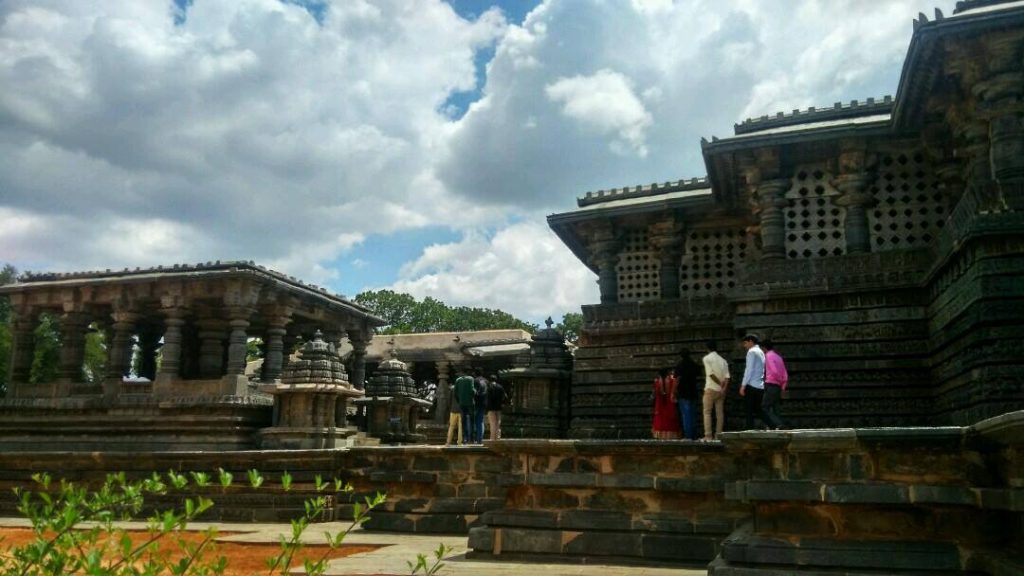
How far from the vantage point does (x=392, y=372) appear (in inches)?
814

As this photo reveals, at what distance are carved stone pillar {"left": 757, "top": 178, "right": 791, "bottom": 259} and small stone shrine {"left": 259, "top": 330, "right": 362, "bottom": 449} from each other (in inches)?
352

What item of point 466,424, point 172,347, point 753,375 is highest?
point 172,347

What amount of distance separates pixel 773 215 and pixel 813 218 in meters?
0.62

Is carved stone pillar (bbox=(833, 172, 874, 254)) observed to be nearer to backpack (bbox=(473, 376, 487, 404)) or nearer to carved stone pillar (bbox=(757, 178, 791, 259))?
carved stone pillar (bbox=(757, 178, 791, 259))

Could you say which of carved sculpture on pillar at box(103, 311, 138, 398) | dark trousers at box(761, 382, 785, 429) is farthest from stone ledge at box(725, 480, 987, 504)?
carved sculpture on pillar at box(103, 311, 138, 398)

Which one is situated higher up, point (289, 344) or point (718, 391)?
point (289, 344)

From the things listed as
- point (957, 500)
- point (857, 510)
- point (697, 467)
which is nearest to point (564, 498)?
point (697, 467)

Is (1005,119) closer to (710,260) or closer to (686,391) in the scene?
(686,391)

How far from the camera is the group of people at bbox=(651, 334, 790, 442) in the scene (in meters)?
9.36

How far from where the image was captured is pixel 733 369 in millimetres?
12547

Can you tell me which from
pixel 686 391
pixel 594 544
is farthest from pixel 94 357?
pixel 594 544

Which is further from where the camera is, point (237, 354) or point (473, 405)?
point (237, 354)

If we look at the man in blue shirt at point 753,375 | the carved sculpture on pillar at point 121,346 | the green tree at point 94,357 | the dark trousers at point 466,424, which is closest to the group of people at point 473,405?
the dark trousers at point 466,424

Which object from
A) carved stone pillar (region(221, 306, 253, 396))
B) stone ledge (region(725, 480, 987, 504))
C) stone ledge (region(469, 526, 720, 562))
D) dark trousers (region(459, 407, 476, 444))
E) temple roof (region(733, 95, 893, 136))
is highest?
temple roof (region(733, 95, 893, 136))
